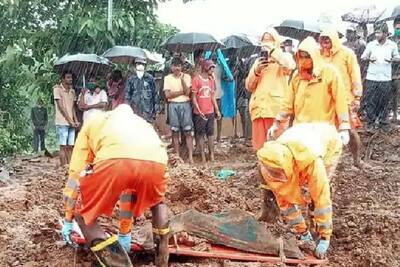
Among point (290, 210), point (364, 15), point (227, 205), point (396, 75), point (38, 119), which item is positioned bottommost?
point (38, 119)

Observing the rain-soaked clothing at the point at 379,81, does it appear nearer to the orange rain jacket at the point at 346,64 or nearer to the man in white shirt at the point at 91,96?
the orange rain jacket at the point at 346,64

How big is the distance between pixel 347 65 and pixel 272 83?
1034mm

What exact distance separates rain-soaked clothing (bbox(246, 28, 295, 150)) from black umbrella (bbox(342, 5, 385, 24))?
4.46 metres

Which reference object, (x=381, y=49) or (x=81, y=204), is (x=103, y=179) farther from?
(x=381, y=49)

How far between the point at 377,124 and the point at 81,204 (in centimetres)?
703

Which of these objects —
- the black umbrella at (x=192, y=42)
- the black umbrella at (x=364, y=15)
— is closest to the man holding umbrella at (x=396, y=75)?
the black umbrella at (x=364, y=15)

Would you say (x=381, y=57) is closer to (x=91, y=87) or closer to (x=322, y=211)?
(x=91, y=87)

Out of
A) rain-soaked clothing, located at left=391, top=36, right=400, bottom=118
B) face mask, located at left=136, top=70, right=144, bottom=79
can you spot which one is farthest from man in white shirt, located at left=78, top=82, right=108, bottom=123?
rain-soaked clothing, located at left=391, top=36, right=400, bottom=118

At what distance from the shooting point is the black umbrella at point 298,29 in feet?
33.1

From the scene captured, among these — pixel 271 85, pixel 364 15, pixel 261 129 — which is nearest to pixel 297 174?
pixel 261 129

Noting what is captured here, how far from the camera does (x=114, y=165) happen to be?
385 centimetres

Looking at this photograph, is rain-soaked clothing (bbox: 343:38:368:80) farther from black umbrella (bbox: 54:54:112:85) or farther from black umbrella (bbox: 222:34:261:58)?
black umbrella (bbox: 54:54:112:85)

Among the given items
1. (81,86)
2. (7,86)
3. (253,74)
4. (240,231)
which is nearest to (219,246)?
(240,231)

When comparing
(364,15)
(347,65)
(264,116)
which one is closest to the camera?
(264,116)
